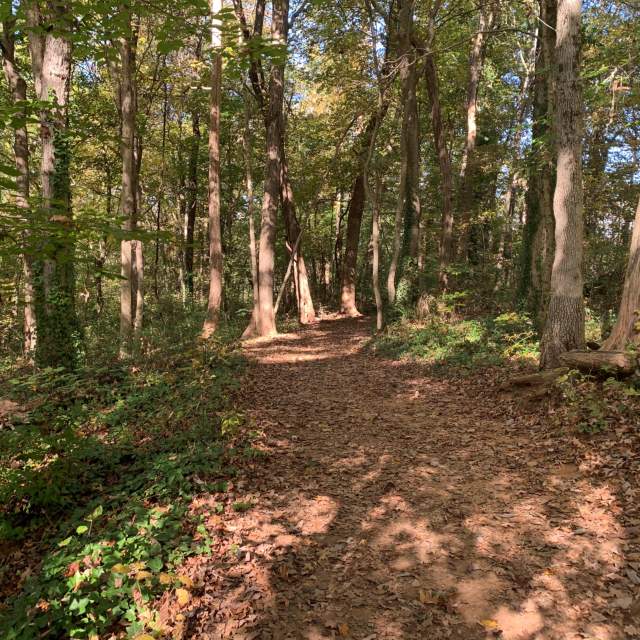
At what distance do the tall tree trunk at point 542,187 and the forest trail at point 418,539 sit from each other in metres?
5.08

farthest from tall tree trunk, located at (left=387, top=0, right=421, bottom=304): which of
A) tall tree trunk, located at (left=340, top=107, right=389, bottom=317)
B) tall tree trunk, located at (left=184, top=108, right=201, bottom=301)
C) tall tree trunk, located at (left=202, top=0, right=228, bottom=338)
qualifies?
tall tree trunk, located at (left=184, top=108, right=201, bottom=301)

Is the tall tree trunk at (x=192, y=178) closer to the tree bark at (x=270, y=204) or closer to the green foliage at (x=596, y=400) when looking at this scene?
the tree bark at (x=270, y=204)

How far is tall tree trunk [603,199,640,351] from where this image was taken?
6469 mm

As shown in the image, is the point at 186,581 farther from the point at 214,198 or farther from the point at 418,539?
the point at 214,198

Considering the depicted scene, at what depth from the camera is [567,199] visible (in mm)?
7340

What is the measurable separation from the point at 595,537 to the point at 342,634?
7.91 feet

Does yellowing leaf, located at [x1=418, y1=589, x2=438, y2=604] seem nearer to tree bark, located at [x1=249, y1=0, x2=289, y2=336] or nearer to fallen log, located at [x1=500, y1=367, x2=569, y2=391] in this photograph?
fallen log, located at [x1=500, y1=367, x2=569, y2=391]

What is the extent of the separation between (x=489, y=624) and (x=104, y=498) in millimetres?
4106

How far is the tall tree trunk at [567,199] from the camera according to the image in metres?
7.15

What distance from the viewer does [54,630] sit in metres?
3.33

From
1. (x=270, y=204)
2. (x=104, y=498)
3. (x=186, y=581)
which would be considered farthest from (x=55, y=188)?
(x=186, y=581)

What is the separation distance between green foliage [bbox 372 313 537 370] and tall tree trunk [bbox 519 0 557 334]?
2.35ft

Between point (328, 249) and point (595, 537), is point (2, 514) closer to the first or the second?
point (595, 537)

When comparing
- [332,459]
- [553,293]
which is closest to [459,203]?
[553,293]
